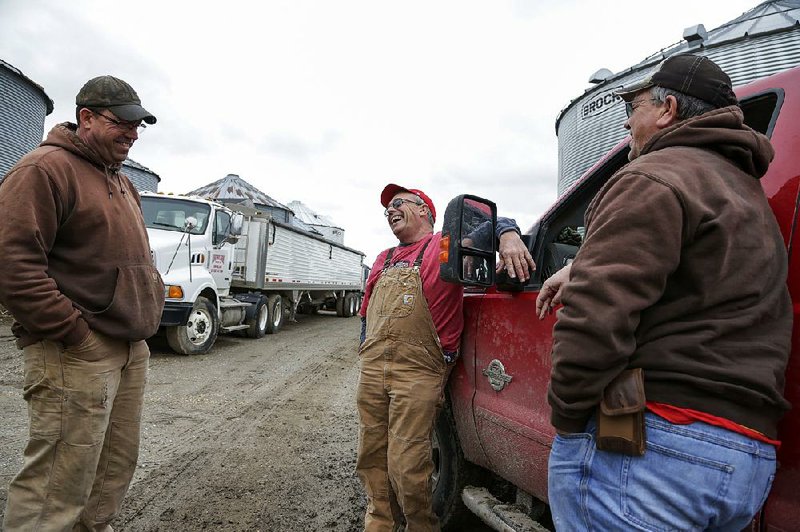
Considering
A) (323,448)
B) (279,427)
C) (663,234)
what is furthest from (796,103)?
(279,427)

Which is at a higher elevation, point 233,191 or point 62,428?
point 233,191

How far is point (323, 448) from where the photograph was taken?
3.99m

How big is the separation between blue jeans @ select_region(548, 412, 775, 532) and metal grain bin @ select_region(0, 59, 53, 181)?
1660cm

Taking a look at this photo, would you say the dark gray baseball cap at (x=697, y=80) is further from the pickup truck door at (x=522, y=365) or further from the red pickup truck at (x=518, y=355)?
the pickup truck door at (x=522, y=365)

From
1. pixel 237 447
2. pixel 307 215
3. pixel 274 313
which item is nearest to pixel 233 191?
pixel 307 215

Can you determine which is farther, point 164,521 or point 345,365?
point 345,365

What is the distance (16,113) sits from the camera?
46.1 feet

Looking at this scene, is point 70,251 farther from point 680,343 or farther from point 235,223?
point 235,223

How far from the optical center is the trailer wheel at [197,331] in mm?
7812

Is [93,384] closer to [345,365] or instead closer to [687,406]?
[687,406]

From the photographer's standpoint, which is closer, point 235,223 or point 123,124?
point 123,124

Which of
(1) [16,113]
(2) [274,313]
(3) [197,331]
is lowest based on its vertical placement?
(3) [197,331]

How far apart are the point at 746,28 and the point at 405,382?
470 inches

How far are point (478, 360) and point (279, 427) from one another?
2.72m
